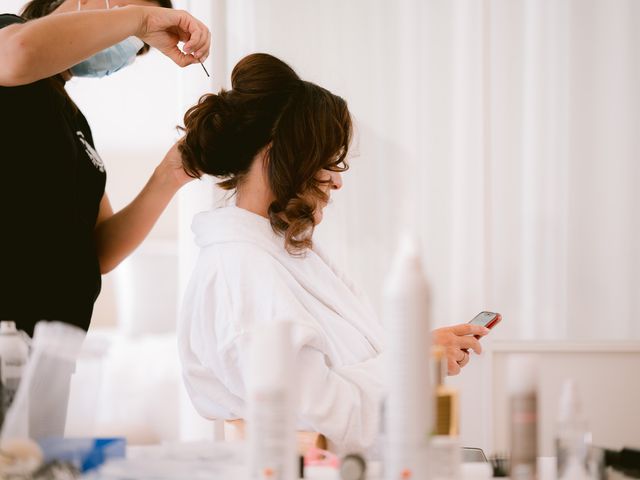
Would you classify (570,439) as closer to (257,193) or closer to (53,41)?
(257,193)

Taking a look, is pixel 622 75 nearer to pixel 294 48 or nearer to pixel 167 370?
pixel 294 48

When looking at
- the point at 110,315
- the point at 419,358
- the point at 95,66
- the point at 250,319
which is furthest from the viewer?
the point at 110,315

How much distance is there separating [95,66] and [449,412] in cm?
104

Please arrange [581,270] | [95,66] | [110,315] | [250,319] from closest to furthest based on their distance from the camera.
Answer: [250,319], [95,66], [581,270], [110,315]

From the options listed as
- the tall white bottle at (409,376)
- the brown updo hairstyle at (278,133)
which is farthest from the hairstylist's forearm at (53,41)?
the tall white bottle at (409,376)

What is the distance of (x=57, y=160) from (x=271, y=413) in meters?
0.81

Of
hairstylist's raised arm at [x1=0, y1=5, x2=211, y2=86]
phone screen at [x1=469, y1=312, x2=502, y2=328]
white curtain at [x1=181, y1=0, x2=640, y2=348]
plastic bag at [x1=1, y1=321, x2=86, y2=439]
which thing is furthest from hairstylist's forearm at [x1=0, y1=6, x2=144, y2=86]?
white curtain at [x1=181, y1=0, x2=640, y2=348]

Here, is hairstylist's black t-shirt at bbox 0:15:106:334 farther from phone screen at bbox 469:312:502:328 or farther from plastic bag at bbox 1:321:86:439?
phone screen at bbox 469:312:502:328

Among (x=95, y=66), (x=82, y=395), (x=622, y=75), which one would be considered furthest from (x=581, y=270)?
(x=82, y=395)

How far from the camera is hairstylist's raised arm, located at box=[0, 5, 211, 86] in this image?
1156mm

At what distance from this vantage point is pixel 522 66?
7.74 feet

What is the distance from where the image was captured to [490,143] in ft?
7.74

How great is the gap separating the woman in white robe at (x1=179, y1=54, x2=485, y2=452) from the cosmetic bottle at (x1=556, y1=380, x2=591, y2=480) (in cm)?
41

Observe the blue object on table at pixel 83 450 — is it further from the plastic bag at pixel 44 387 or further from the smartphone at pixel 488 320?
A: the smartphone at pixel 488 320
